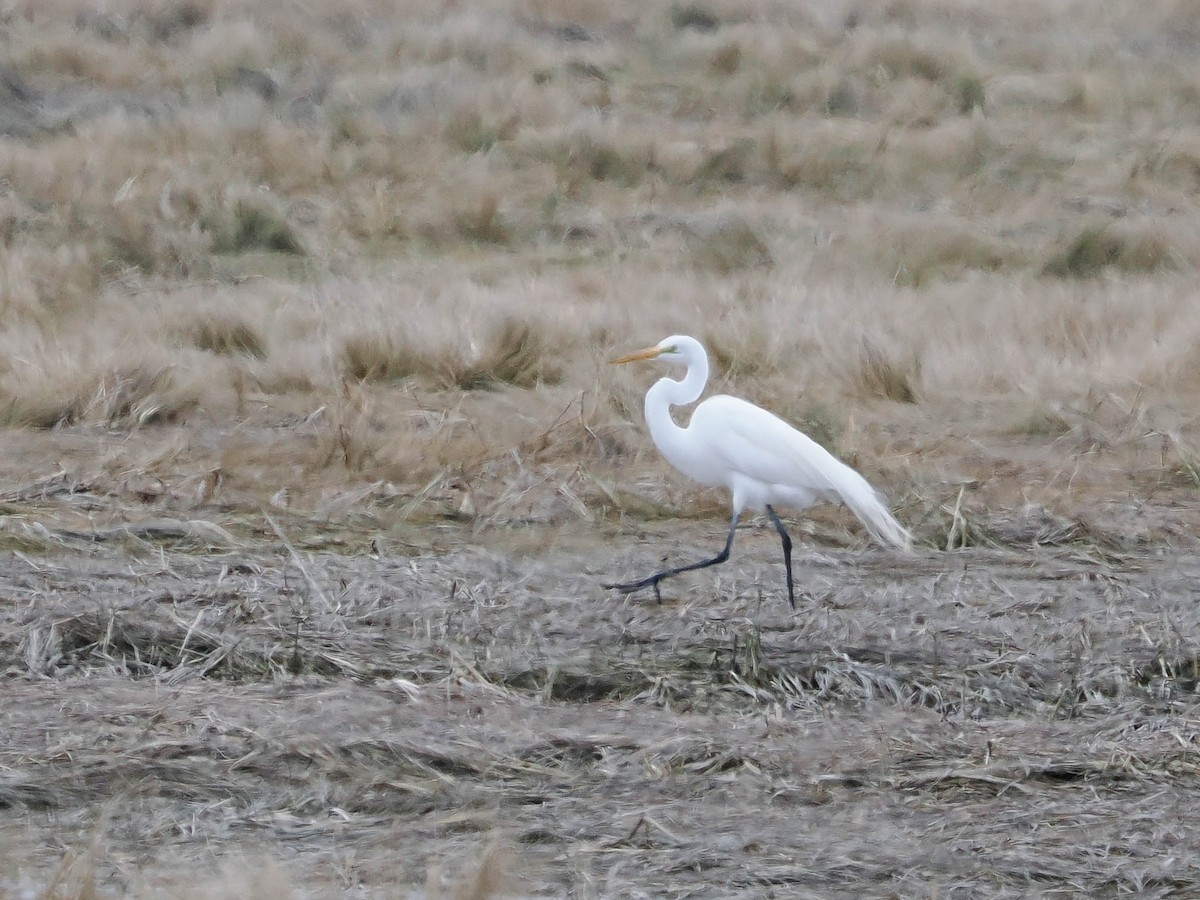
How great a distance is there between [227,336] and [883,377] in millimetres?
3240

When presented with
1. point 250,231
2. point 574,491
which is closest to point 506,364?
point 574,491

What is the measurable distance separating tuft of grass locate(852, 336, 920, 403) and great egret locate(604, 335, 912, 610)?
2.24 metres

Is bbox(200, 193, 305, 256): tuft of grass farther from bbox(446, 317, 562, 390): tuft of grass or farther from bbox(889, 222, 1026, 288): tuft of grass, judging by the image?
bbox(889, 222, 1026, 288): tuft of grass

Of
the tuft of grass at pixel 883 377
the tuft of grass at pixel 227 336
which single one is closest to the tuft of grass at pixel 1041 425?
the tuft of grass at pixel 883 377

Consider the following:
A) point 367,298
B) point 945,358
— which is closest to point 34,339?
point 367,298

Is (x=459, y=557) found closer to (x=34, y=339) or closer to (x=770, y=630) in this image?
(x=770, y=630)

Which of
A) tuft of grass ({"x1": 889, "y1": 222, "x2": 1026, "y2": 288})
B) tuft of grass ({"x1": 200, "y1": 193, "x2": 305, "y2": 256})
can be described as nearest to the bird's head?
tuft of grass ({"x1": 889, "y1": 222, "x2": 1026, "y2": 288})

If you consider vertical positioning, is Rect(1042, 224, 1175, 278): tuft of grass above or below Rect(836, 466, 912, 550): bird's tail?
below

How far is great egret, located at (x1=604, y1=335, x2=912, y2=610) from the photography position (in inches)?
211

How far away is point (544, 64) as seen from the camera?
16.8 m

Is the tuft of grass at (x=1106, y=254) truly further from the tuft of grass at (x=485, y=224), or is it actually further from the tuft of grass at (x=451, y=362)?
the tuft of grass at (x=451, y=362)

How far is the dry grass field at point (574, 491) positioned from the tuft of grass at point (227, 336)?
3cm

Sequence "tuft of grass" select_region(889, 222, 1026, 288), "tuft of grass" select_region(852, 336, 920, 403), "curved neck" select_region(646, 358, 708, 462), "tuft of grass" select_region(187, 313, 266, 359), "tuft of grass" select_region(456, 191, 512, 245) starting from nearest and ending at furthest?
"curved neck" select_region(646, 358, 708, 462) → "tuft of grass" select_region(852, 336, 920, 403) → "tuft of grass" select_region(187, 313, 266, 359) → "tuft of grass" select_region(889, 222, 1026, 288) → "tuft of grass" select_region(456, 191, 512, 245)

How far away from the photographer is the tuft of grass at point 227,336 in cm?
885
